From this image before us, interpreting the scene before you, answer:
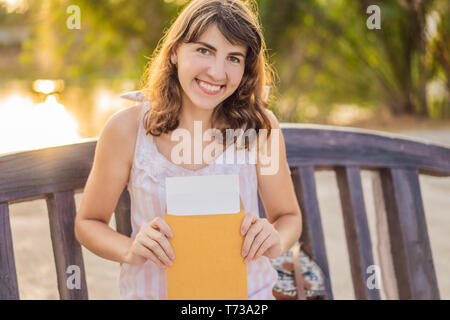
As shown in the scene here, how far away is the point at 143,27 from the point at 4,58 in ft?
83.5

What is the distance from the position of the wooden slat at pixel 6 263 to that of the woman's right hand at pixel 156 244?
29 cm

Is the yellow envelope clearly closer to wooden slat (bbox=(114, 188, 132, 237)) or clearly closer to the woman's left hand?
the woman's left hand

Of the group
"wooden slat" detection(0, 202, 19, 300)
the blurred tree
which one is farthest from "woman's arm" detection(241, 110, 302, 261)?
the blurred tree

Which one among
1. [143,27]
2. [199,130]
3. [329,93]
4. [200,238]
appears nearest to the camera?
[200,238]

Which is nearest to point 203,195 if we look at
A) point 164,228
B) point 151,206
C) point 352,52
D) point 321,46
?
point 164,228

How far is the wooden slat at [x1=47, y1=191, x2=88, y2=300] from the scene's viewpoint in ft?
4.15

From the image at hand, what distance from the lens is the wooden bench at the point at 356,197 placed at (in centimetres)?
129

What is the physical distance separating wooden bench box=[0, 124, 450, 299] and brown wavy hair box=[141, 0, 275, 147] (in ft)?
0.46

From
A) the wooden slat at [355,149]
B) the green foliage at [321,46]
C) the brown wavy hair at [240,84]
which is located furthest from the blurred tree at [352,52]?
the brown wavy hair at [240,84]

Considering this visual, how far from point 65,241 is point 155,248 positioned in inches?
14.3

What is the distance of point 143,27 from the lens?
28.4ft
